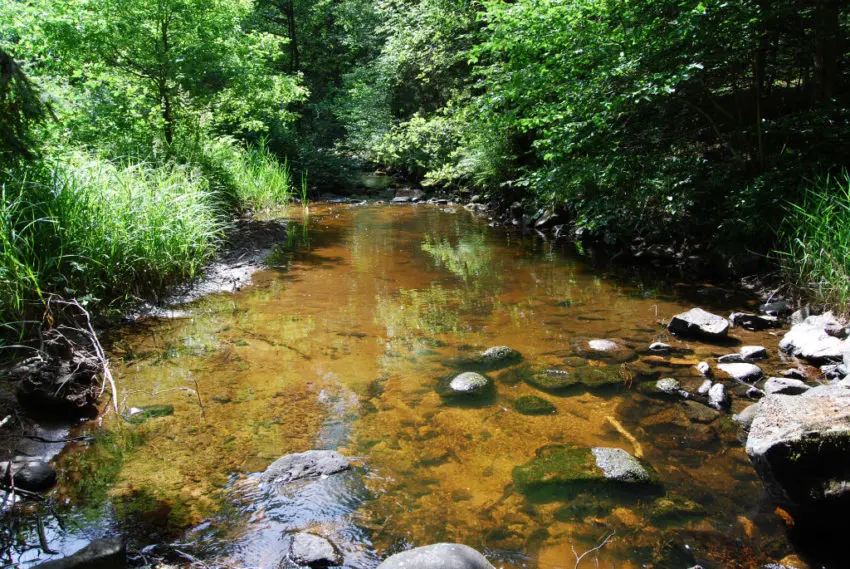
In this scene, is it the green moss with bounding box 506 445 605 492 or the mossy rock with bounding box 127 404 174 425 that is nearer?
the green moss with bounding box 506 445 605 492

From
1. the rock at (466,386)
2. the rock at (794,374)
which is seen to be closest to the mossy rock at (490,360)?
the rock at (466,386)

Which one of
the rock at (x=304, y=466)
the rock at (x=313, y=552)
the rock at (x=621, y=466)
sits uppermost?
the rock at (x=304, y=466)

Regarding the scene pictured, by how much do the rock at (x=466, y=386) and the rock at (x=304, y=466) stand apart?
123 cm

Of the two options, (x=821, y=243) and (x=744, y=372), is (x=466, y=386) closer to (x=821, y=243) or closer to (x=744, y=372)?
(x=744, y=372)

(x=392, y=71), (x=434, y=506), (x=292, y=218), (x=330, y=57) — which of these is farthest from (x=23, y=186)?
(x=330, y=57)

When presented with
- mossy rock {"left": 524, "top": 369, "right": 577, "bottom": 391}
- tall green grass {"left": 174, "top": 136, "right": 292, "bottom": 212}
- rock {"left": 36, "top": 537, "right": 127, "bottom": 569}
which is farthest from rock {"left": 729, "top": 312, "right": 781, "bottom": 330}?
tall green grass {"left": 174, "top": 136, "right": 292, "bottom": 212}

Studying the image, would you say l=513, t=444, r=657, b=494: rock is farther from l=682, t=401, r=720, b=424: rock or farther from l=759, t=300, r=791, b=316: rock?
l=759, t=300, r=791, b=316: rock

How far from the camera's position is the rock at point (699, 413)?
12.9ft

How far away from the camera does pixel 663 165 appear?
7621 millimetres

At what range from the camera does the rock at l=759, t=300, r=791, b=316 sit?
236 inches

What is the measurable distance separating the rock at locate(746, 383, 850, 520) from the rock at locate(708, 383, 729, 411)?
1081 mm

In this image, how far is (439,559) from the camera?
238 cm

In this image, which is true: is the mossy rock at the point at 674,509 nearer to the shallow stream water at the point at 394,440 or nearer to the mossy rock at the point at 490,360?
the shallow stream water at the point at 394,440

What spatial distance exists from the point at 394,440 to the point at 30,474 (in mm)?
2122
